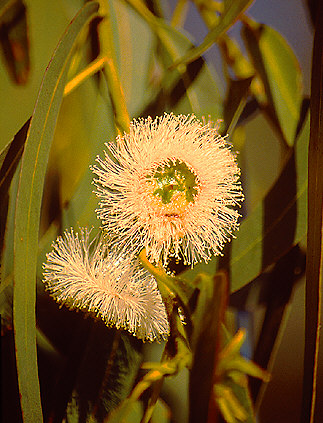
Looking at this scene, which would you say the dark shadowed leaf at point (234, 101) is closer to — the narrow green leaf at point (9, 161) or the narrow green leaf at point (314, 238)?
the narrow green leaf at point (314, 238)

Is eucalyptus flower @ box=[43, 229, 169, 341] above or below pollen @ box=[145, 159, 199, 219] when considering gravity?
below

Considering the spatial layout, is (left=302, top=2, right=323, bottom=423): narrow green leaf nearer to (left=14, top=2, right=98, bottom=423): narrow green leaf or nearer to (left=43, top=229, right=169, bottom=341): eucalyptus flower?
(left=43, top=229, right=169, bottom=341): eucalyptus flower

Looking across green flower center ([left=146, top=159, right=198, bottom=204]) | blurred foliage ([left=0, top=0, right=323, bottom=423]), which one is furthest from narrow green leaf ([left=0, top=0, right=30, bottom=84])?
green flower center ([left=146, top=159, right=198, bottom=204])

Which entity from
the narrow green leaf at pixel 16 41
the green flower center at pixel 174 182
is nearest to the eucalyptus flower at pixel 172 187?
the green flower center at pixel 174 182

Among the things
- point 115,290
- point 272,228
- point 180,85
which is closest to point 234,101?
point 180,85

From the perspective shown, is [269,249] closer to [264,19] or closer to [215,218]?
[215,218]

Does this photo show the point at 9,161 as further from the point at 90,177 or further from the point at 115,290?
the point at 115,290
